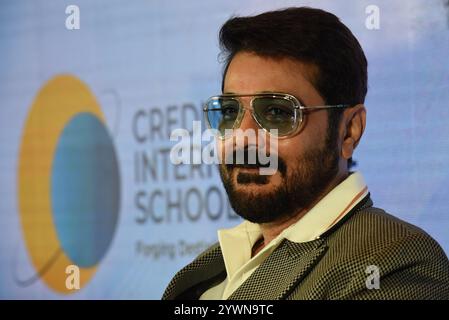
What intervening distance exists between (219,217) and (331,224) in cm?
88

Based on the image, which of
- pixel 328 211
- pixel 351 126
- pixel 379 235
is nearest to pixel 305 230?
pixel 328 211

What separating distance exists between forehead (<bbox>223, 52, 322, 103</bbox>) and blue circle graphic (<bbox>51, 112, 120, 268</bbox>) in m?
1.10

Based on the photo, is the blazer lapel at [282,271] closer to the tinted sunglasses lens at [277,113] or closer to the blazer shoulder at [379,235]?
the blazer shoulder at [379,235]

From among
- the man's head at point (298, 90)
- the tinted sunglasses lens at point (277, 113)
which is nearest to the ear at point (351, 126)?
the man's head at point (298, 90)

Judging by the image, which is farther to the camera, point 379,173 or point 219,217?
point 219,217

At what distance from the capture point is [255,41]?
5.33 ft

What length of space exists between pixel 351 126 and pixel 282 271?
359 millimetres

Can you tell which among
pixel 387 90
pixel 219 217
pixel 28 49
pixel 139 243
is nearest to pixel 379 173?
pixel 387 90

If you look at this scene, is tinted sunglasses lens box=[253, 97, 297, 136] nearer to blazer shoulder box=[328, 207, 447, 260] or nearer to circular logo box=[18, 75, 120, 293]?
blazer shoulder box=[328, 207, 447, 260]

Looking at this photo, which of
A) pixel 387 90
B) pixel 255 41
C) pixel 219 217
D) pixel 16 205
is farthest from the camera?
pixel 16 205

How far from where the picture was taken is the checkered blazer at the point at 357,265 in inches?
53.6

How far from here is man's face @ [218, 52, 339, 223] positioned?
62.4 inches

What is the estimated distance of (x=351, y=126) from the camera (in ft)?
5.47

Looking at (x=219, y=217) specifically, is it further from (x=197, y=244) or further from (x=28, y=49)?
(x=28, y=49)
